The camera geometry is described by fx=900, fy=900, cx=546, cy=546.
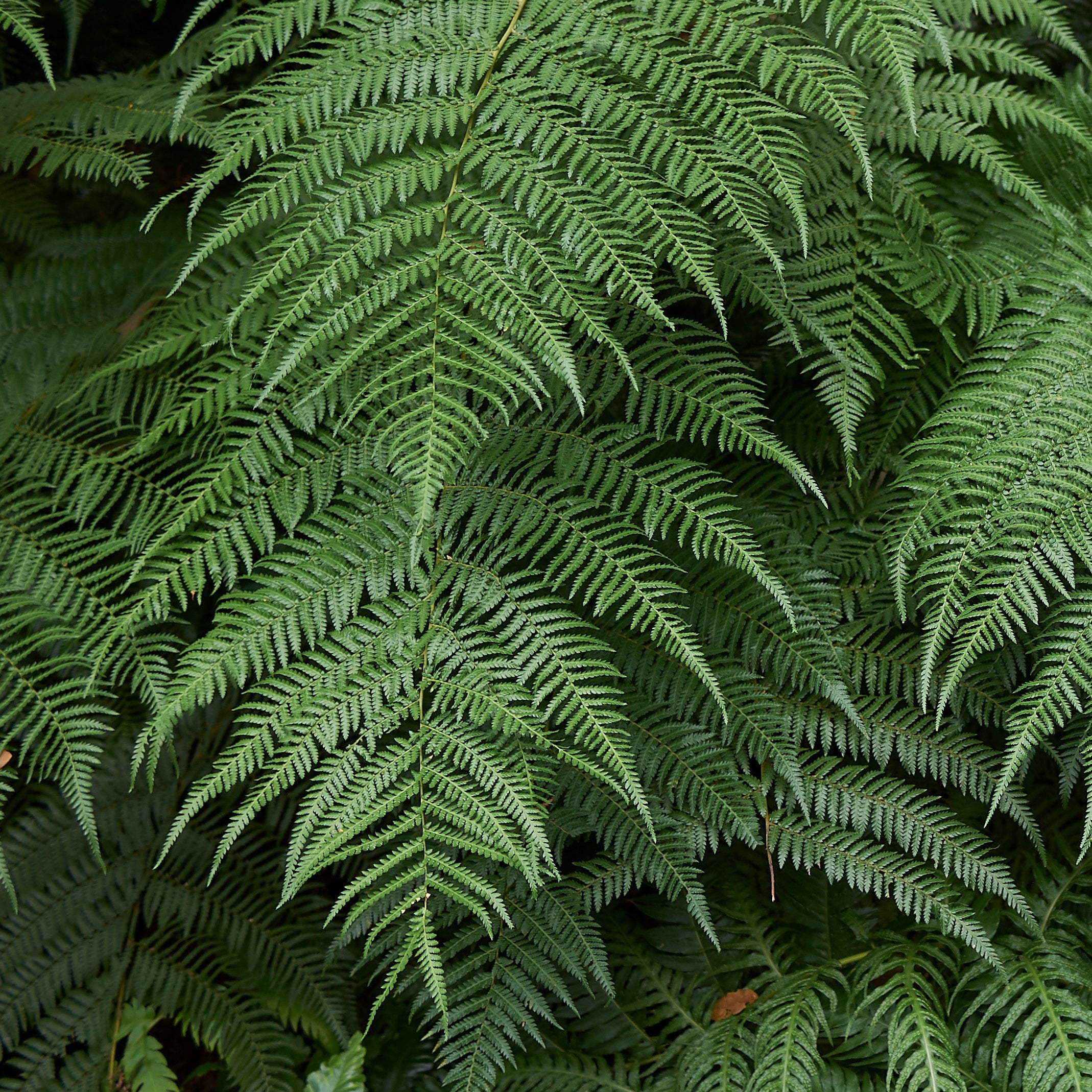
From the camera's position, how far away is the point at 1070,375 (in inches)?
63.7

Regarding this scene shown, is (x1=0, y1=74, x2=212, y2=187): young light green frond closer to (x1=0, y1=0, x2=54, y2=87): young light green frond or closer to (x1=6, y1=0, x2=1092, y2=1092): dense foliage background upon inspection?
(x1=6, y1=0, x2=1092, y2=1092): dense foliage background

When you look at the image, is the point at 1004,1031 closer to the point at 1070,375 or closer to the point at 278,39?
the point at 1070,375

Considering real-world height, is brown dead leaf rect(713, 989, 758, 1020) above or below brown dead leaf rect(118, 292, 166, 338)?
below

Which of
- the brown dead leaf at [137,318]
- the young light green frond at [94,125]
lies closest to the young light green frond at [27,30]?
the young light green frond at [94,125]

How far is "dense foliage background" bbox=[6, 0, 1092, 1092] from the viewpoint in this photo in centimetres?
152

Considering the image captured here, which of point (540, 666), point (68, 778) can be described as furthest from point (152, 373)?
point (540, 666)

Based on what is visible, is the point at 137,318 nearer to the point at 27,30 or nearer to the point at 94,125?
the point at 94,125

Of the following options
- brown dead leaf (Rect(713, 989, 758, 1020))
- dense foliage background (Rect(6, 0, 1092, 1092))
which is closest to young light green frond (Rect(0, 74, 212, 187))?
dense foliage background (Rect(6, 0, 1092, 1092))

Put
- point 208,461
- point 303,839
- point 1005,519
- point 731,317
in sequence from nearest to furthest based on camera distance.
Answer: point 303,839, point 1005,519, point 208,461, point 731,317

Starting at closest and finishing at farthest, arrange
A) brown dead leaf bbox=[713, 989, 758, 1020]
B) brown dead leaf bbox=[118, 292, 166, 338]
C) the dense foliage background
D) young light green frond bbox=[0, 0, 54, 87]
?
1. the dense foliage background
2. young light green frond bbox=[0, 0, 54, 87]
3. brown dead leaf bbox=[713, 989, 758, 1020]
4. brown dead leaf bbox=[118, 292, 166, 338]

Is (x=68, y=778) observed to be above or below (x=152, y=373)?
below

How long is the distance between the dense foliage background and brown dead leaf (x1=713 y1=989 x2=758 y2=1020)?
16 mm

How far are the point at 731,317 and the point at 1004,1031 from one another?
157cm

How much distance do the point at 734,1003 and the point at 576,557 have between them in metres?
1.07
